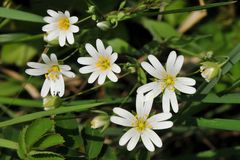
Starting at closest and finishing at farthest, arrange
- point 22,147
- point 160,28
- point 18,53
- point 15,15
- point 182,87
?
point 22,147, point 182,87, point 15,15, point 160,28, point 18,53

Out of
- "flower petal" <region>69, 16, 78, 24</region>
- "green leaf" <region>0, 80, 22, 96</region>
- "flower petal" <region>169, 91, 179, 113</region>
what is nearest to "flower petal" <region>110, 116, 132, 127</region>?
"flower petal" <region>169, 91, 179, 113</region>

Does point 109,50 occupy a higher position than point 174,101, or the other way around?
point 109,50

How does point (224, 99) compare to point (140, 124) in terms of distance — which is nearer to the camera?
point (140, 124)

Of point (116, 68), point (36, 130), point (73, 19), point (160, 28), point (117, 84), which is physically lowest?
point (36, 130)

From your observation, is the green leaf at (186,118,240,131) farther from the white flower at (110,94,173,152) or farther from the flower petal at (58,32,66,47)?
the flower petal at (58,32,66,47)

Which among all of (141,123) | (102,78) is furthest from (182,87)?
(102,78)

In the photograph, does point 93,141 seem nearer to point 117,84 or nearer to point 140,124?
point 140,124

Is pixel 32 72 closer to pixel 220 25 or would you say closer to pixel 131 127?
pixel 131 127
